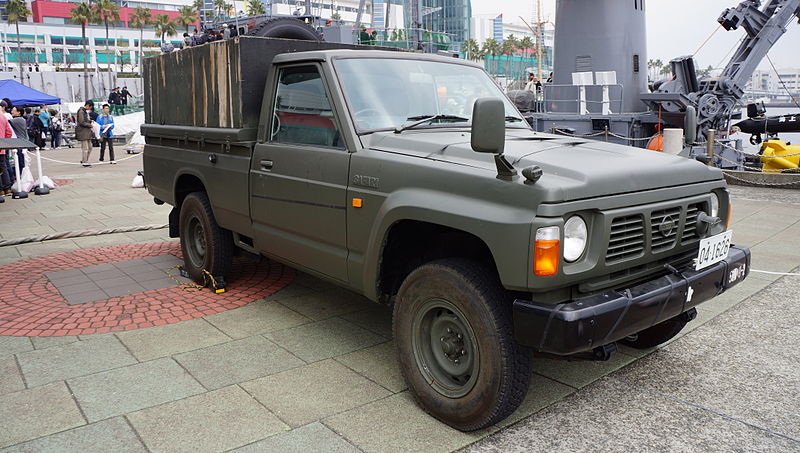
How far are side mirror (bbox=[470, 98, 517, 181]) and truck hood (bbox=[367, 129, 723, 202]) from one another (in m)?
0.17

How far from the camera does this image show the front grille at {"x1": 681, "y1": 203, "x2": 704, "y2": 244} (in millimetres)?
3559

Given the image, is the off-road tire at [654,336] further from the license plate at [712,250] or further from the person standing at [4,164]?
the person standing at [4,164]

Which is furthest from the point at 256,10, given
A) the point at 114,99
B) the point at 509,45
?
the point at 509,45

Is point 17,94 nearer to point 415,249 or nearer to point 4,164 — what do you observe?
point 4,164

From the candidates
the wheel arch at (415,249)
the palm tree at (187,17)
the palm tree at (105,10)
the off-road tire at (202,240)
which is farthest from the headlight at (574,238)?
the palm tree at (187,17)

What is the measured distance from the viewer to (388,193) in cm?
363

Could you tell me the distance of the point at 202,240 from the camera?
614cm

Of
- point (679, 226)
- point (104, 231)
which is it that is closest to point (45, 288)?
point (104, 231)

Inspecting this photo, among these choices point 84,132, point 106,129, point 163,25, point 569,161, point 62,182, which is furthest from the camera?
point 163,25

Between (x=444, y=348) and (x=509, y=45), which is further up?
(x=509, y=45)

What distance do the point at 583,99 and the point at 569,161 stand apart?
49.0ft

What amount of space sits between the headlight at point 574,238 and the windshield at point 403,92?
Result: 5.11 ft

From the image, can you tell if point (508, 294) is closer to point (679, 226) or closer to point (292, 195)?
point (679, 226)

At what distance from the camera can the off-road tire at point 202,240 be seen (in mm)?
5762
